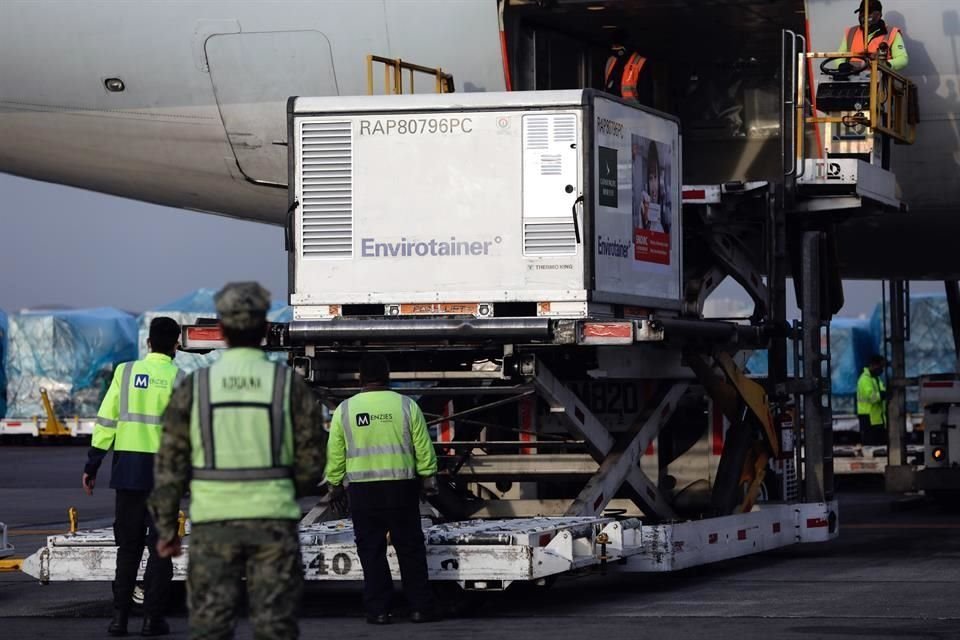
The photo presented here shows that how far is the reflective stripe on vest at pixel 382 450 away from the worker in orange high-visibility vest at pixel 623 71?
5.18 m

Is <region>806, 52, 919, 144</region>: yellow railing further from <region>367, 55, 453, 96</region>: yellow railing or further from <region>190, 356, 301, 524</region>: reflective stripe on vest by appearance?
<region>190, 356, 301, 524</region>: reflective stripe on vest

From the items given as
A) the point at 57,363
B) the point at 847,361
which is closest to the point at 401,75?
the point at 57,363

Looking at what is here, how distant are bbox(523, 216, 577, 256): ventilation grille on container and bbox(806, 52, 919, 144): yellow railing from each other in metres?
2.86

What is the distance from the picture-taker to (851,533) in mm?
15508

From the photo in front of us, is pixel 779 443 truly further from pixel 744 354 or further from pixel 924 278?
pixel 924 278

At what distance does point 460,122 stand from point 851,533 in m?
6.54

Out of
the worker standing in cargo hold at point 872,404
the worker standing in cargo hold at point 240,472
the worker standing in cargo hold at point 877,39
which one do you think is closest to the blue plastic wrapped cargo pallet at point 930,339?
the worker standing in cargo hold at point 872,404

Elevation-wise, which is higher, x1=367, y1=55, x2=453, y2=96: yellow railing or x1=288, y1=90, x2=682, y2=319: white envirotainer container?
x1=367, y1=55, x2=453, y2=96: yellow railing

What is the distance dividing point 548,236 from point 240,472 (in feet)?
15.9

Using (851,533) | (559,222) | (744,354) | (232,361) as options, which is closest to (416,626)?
(559,222)

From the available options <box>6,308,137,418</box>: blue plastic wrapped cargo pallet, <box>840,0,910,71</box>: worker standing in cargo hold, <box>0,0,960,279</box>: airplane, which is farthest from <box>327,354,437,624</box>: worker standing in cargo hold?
<box>6,308,137,418</box>: blue plastic wrapped cargo pallet

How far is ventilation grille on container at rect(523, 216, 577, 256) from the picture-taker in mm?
10750

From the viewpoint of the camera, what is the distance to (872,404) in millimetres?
24625

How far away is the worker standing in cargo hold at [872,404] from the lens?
80.3 feet
